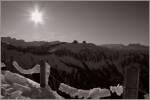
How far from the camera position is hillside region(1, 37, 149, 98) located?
9.00 feet

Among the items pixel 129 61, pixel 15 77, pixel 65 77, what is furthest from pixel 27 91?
pixel 129 61

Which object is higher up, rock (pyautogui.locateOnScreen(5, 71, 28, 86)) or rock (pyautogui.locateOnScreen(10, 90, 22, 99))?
rock (pyautogui.locateOnScreen(5, 71, 28, 86))


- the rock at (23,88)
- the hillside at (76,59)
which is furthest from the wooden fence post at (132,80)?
the rock at (23,88)

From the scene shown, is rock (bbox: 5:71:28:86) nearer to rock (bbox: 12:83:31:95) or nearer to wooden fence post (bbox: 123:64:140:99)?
rock (bbox: 12:83:31:95)

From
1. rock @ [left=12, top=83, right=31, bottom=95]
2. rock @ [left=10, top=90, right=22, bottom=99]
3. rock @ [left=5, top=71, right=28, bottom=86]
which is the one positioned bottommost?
rock @ [left=10, top=90, right=22, bottom=99]

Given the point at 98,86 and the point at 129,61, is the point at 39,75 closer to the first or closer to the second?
the point at 98,86

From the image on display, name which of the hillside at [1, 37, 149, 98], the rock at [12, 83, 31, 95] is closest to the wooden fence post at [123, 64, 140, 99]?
the hillside at [1, 37, 149, 98]

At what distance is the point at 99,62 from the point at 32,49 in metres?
0.96

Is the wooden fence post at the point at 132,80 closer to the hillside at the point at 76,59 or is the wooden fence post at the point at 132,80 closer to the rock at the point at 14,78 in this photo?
the hillside at the point at 76,59

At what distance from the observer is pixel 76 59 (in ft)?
9.21

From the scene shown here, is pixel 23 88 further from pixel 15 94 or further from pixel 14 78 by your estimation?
pixel 14 78

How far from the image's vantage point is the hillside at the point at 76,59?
9.00 ft

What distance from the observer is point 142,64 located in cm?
268

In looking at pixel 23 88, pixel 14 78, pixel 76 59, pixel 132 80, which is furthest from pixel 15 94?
pixel 132 80
